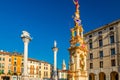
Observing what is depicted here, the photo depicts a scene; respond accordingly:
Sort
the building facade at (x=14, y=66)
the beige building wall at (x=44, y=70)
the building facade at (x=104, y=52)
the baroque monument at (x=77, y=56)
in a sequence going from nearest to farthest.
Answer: the baroque monument at (x=77, y=56)
the building facade at (x=104, y=52)
the building facade at (x=14, y=66)
the beige building wall at (x=44, y=70)

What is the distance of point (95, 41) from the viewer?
59375mm

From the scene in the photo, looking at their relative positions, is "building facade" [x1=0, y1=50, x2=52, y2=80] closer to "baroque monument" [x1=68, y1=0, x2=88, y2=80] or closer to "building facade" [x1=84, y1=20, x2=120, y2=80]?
"building facade" [x1=84, y1=20, x2=120, y2=80]

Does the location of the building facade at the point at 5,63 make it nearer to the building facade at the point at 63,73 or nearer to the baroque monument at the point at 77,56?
the building facade at the point at 63,73

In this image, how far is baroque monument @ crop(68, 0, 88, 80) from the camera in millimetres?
33406

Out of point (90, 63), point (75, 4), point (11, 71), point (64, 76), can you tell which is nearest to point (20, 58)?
point (11, 71)

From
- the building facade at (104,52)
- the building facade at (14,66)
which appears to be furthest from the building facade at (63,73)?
the building facade at (104,52)

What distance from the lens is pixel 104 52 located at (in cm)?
5653

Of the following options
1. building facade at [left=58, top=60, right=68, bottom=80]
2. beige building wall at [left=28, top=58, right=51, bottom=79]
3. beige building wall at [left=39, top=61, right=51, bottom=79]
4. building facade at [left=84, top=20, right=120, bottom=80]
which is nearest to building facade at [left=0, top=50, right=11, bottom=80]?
beige building wall at [left=28, top=58, right=51, bottom=79]

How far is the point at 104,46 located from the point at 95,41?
140 inches

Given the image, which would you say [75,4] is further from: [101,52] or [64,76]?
[64,76]

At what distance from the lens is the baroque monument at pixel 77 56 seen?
33406mm

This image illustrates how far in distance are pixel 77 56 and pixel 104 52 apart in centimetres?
2457

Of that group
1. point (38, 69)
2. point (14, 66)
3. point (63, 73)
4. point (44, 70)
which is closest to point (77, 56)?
point (14, 66)

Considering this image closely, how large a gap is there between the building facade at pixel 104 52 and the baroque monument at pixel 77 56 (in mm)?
20552
